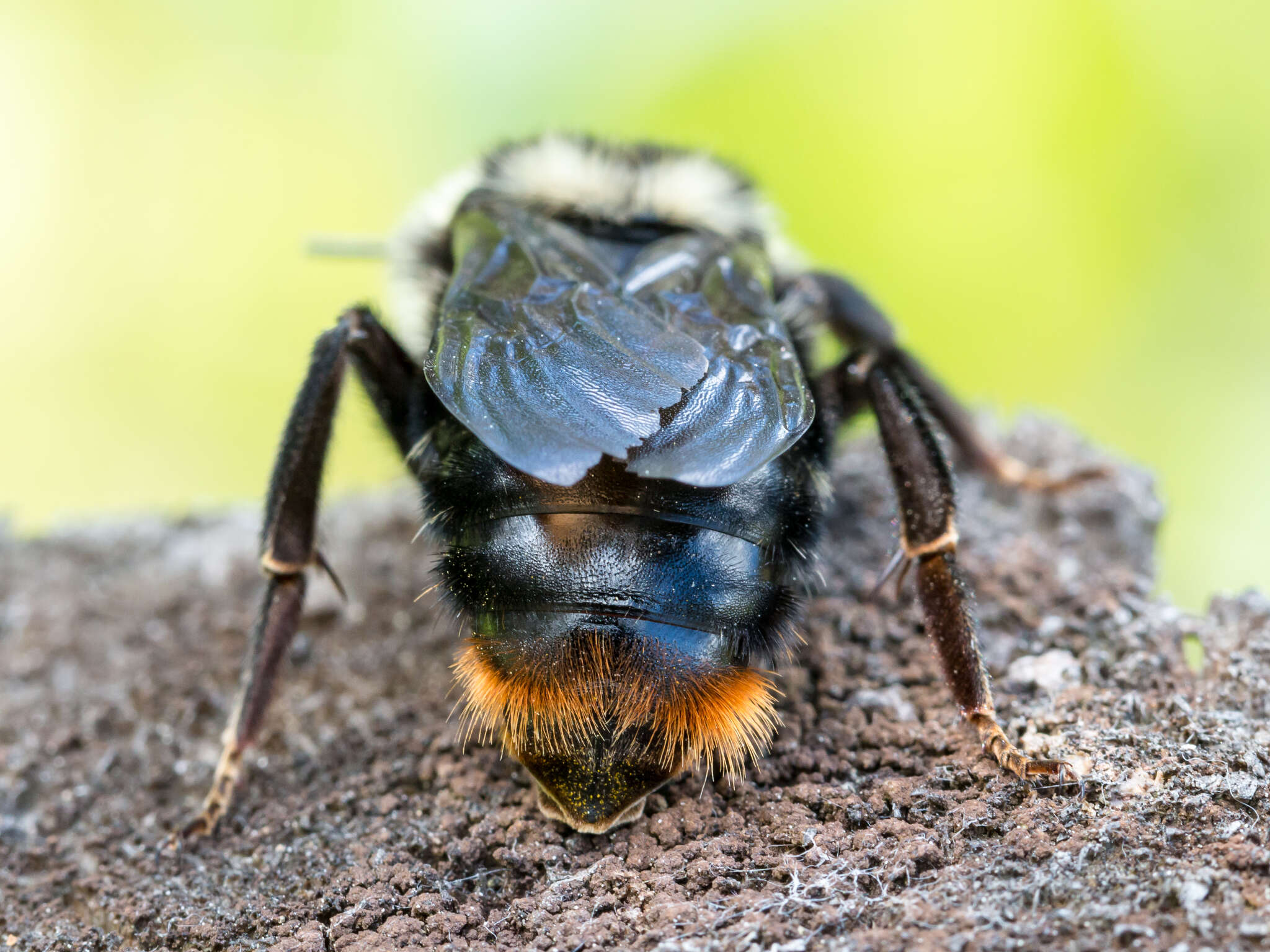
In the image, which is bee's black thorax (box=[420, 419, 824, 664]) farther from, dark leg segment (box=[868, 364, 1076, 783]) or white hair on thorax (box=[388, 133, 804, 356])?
white hair on thorax (box=[388, 133, 804, 356])

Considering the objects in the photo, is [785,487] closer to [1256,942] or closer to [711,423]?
[711,423]

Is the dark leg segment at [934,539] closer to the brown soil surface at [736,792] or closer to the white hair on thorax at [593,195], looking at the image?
the brown soil surface at [736,792]

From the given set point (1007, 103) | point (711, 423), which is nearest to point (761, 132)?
point (1007, 103)

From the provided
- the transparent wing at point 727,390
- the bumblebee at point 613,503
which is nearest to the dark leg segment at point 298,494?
the bumblebee at point 613,503

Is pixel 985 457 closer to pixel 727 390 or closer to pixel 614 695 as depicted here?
pixel 727 390

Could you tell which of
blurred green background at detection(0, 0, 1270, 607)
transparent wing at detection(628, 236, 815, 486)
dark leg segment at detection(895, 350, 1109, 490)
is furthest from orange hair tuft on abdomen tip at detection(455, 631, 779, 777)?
blurred green background at detection(0, 0, 1270, 607)
